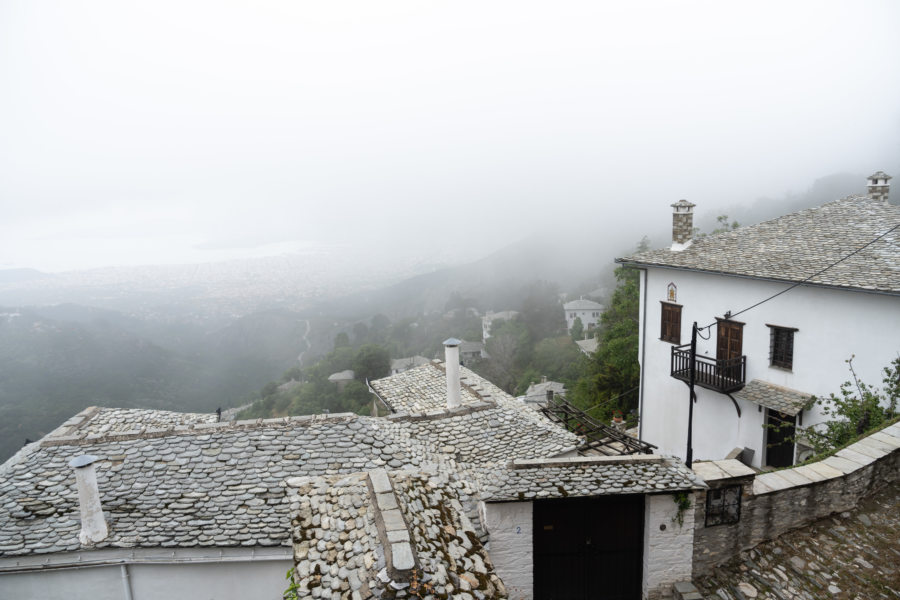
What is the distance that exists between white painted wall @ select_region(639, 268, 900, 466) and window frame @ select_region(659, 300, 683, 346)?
152 millimetres

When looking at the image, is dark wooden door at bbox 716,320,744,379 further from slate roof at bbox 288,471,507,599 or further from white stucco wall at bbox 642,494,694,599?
slate roof at bbox 288,471,507,599

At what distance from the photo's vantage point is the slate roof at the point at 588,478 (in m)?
5.97

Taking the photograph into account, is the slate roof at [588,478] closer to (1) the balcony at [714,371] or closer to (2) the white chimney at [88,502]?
(2) the white chimney at [88,502]

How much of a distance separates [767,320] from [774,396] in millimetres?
1795

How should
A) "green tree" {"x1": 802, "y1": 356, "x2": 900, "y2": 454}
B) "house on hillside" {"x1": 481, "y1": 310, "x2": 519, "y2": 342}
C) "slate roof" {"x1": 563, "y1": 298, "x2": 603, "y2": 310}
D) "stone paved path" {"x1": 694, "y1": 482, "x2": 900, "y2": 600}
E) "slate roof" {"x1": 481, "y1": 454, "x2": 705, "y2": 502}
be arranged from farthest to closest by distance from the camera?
"house on hillside" {"x1": 481, "y1": 310, "x2": 519, "y2": 342}
"slate roof" {"x1": 563, "y1": 298, "x2": 603, "y2": 310}
"green tree" {"x1": 802, "y1": 356, "x2": 900, "y2": 454}
"slate roof" {"x1": 481, "y1": 454, "x2": 705, "y2": 502}
"stone paved path" {"x1": 694, "y1": 482, "x2": 900, "y2": 600}

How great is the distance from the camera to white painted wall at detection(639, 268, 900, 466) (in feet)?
33.7

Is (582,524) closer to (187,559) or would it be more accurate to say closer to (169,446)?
(187,559)

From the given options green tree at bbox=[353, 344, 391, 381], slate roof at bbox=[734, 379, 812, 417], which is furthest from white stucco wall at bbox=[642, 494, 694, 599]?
green tree at bbox=[353, 344, 391, 381]

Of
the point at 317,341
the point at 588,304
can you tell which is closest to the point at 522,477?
the point at 588,304

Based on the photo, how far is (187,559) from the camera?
7812 millimetres

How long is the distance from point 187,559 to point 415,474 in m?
4.36

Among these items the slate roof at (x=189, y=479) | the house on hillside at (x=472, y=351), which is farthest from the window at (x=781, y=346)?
the house on hillside at (x=472, y=351)

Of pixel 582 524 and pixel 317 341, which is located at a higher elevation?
pixel 582 524

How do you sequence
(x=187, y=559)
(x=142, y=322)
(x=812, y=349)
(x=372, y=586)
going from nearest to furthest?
(x=372, y=586) → (x=187, y=559) → (x=812, y=349) → (x=142, y=322)
